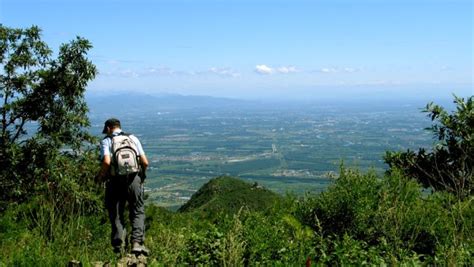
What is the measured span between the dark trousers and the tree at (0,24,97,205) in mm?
7336

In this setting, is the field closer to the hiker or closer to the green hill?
the green hill

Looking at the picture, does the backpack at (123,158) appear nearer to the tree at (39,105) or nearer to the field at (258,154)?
the tree at (39,105)

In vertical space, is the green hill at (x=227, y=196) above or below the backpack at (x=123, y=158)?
below

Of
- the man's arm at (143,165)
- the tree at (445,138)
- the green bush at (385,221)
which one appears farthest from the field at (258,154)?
the man's arm at (143,165)

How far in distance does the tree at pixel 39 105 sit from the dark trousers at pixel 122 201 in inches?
289

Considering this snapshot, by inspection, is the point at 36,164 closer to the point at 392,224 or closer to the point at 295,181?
the point at 392,224

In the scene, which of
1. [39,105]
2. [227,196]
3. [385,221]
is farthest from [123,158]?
[227,196]

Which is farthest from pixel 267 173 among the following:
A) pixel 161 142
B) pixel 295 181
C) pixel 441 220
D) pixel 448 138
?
pixel 441 220

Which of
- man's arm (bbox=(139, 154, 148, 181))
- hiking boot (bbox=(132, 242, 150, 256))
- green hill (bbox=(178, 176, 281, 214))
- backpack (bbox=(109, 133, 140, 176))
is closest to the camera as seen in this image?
hiking boot (bbox=(132, 242, 150, 256))

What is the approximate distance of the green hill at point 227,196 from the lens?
101ft

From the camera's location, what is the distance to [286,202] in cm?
912

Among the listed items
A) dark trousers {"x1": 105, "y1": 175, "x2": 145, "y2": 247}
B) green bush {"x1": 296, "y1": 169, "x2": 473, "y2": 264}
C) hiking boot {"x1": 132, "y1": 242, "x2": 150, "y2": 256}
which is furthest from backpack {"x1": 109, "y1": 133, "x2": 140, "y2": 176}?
green bush {"x1": 296, "y1": 169, "x2": 473, "y2": 264}

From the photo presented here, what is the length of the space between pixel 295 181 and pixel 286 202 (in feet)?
252

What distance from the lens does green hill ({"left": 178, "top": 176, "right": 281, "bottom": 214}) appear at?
30853 millimetres
